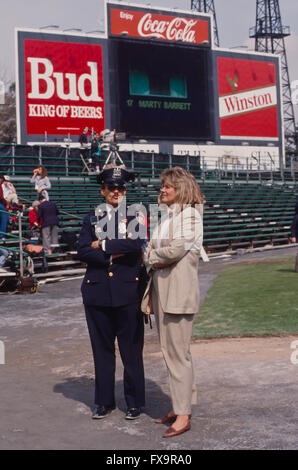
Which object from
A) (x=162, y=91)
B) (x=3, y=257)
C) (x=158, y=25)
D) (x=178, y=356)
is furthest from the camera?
(x=158, y=25)

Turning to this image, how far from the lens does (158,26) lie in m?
37.0

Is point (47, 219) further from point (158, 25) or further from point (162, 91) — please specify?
point (158, 25)

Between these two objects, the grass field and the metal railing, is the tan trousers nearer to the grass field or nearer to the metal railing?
the grass field

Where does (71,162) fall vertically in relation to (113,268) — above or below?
above

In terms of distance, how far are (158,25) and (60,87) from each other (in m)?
6.77

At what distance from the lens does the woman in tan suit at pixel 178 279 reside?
5352mm

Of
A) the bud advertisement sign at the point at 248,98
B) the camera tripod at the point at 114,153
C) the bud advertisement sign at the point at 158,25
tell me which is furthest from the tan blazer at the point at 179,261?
the bud advertisement sign at the point at 248,98

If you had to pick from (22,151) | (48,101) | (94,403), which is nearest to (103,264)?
(94,403)

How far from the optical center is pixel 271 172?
121 ft

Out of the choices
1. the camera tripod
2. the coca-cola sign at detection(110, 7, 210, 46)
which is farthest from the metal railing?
the coca-cola sign at detection(110, 7, 210, 46)

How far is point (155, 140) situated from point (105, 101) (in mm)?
3504

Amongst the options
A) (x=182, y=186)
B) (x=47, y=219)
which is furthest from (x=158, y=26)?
(x=182, y=186)

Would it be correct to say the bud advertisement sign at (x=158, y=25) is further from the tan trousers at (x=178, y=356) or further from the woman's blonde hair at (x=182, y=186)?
the tan trousers at (x=178, y=356)

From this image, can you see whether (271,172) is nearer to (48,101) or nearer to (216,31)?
(48,101)
